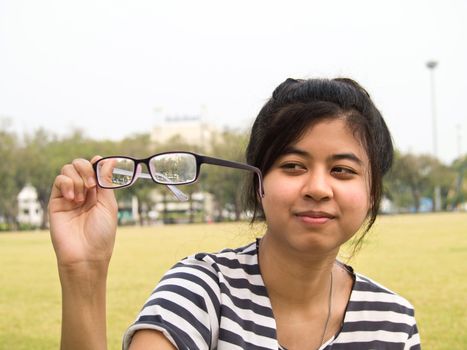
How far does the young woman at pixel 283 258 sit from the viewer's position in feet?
5.42

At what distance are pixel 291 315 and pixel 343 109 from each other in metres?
0.64

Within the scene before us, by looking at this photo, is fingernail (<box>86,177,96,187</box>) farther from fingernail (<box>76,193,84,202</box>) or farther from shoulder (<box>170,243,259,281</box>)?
shoulder (<box>170,243,259,281</box>)

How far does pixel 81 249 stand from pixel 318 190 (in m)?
0.65

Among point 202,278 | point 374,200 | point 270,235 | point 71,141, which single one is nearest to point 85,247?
point 202,278

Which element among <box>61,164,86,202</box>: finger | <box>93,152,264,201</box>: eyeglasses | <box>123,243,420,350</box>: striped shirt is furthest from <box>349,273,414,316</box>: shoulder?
<box>61,164,86,202</box>: finger

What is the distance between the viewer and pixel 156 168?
67.0 inches

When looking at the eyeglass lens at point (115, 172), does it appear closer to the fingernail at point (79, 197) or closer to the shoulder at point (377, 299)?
the fingernail at point (79, 197)

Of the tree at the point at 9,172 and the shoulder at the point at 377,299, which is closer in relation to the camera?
the shoulder at the point at 377,299

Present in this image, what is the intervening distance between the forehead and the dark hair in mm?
14

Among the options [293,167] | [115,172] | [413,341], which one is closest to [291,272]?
[293,167]

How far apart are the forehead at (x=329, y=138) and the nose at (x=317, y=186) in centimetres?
7

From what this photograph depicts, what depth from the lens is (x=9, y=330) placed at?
655 cm

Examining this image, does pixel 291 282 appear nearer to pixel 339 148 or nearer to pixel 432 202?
pixel 339 148

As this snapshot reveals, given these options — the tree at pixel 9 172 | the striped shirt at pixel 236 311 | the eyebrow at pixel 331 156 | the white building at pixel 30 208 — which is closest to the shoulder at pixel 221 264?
the striped shirt at pixel 236 311
